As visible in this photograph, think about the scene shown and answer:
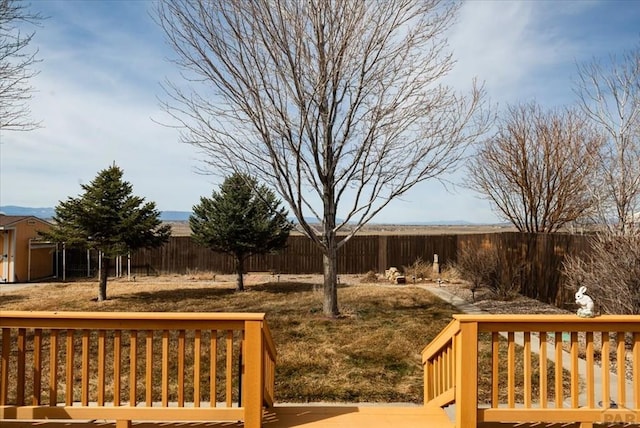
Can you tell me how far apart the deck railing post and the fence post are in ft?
4.84

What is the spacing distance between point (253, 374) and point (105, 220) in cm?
1148

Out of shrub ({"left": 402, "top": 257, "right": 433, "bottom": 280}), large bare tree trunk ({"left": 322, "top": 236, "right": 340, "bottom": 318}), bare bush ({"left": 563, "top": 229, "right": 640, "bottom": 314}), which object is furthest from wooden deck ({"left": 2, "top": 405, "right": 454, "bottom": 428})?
shrub ({"left": 402, "top": 257, "right": 433, "bottom": 280})

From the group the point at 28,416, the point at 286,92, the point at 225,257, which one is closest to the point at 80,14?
the point at 286,92

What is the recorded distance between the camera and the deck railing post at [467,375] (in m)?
3.07

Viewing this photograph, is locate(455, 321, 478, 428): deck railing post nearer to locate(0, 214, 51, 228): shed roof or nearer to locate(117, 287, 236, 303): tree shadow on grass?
locate(117, 287, 236, 303): tree shadow on grass

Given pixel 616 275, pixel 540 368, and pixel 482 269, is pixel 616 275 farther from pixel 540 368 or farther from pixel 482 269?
pixel 482 269

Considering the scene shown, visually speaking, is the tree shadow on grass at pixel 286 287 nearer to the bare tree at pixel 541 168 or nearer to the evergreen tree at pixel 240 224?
the evergreen tree at pixel 240 224

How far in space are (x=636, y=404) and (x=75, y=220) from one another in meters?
13.8

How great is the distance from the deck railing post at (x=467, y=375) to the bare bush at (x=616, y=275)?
539 centimetres

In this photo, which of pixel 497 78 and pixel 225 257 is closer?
pixel 497 78

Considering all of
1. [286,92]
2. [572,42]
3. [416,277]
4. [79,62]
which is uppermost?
[572,42]

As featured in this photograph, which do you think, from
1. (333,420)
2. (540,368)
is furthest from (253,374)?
(540,368)

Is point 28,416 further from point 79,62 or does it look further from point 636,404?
point 79,62

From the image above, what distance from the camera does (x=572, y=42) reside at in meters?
9.34
